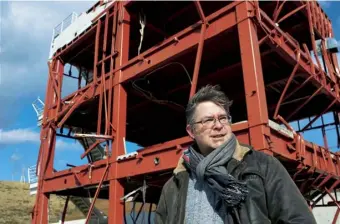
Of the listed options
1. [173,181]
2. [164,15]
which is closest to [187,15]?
[164,15]

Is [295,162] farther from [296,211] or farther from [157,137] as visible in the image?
[157,137]

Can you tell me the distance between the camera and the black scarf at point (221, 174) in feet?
6.97

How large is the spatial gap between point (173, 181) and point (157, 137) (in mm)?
20730

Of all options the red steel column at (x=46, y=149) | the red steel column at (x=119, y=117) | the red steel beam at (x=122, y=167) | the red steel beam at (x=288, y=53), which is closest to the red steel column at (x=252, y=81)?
the red steel beam at (x=122, y=167)

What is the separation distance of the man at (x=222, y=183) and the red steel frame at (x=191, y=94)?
5741 mm

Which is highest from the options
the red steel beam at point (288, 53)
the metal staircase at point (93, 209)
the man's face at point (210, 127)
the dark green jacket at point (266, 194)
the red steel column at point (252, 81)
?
the red steel beam at point (288, 53)

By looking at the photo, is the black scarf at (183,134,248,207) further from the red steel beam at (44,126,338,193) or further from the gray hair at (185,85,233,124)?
the red steel beam at (44,126,338,193)

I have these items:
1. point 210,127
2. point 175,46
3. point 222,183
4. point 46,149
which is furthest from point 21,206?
point 222,183

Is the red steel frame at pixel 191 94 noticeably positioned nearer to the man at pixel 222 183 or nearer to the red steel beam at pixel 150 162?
the red steel beam at pixel 150 162

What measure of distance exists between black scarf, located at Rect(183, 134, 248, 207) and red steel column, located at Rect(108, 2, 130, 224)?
9.34 meters

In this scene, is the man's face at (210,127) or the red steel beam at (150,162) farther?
the red steel beam at (150,162)

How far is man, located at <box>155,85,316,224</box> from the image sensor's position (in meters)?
2.09

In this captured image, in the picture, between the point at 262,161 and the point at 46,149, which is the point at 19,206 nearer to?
the point at 46,149

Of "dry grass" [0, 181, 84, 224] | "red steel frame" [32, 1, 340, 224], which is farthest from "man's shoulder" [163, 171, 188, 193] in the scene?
"dry grass" [0, 181, 84, 224]
